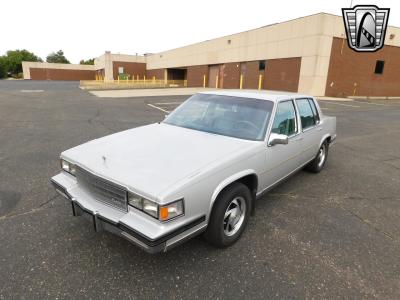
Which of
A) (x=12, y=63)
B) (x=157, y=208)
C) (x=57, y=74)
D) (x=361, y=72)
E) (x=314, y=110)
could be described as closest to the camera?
(x=157, y=208)

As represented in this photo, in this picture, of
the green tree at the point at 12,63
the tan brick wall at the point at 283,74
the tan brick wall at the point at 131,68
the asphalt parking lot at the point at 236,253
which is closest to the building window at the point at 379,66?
the tan brick wall at the point at 283,74

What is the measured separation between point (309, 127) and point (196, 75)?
1485 inches

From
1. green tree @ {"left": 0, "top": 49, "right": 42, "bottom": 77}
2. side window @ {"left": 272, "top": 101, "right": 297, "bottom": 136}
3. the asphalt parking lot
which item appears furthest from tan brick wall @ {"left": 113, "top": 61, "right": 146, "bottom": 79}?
side window @ {"left": 272, "top": 101, "right": 297, "bottom": 136}

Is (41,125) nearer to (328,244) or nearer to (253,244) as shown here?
(253,244)

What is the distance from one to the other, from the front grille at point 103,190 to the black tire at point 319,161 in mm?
3746

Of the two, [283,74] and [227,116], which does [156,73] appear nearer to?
[283,74]

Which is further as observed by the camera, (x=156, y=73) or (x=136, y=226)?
(x=156, y=73)

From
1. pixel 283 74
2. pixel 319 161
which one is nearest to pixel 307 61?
pixel 283 74

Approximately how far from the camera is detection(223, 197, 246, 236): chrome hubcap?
9.31 ft

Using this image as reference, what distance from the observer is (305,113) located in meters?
4.33

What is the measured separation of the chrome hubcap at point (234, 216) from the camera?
2838 mm

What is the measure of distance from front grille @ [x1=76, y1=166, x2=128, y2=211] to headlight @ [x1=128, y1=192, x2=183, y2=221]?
0.36 feet

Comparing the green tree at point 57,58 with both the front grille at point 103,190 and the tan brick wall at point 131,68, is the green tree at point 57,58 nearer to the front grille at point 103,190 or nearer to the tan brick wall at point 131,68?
the tan brick wall at point 131,68

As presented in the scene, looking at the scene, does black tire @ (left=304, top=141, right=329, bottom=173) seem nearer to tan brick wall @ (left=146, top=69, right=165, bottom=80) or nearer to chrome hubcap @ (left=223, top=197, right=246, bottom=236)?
chrome hubcap @ (left=223, top=197, right=246, bottom=236)
